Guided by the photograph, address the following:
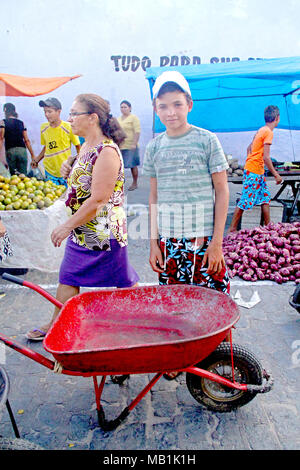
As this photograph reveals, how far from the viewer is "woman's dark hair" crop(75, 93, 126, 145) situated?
251 centimetres

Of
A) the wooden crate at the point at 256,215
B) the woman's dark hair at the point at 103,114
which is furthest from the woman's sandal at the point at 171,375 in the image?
the wooden crate at the point at 256,215

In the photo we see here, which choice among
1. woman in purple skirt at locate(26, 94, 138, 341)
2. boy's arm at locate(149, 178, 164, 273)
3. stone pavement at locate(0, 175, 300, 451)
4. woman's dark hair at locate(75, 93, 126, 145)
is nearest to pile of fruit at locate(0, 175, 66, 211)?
stone pavement at locate(0, 175, 300, 451)

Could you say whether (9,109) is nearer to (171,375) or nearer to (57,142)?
Answer: (57,142)

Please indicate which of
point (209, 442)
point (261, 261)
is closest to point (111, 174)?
point (209, 442)

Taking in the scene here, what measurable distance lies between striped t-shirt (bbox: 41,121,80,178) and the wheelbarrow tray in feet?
12.7

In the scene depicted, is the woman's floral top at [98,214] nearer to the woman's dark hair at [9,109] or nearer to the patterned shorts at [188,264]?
the patterned shorts at [188,264]

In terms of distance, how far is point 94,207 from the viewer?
2502 millimetres

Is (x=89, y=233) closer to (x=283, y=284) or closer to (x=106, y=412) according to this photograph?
(x=106, y=412)

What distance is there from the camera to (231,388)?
2.29 metres

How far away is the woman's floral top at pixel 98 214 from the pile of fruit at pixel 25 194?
1.83m

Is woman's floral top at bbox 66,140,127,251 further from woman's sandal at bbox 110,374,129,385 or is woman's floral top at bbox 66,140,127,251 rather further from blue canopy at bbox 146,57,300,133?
blue canopy at bbox 146,57,300,133

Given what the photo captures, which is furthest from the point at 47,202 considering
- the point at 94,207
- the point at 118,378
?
the point at 118,378

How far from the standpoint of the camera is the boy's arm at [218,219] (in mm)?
2273

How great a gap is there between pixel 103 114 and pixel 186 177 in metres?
0.79
